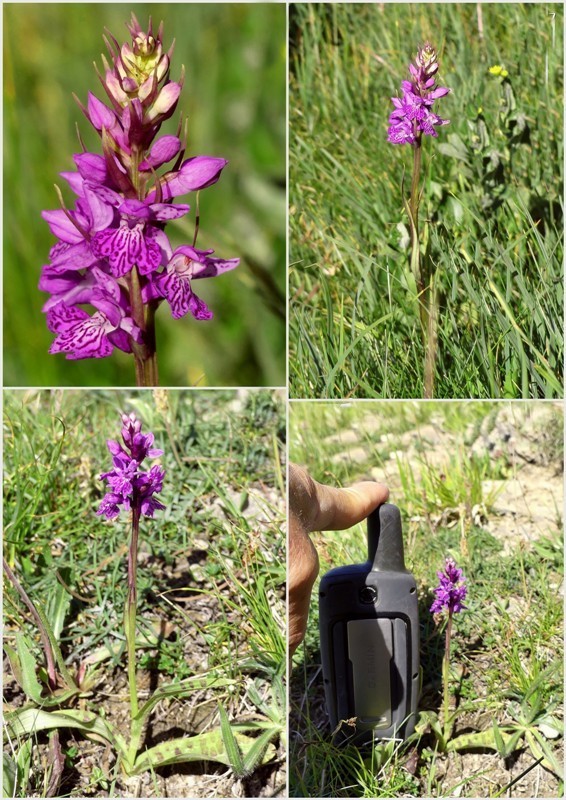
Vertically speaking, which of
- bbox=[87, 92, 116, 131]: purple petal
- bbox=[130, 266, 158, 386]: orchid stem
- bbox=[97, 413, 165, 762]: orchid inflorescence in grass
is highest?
bbox=[87, 92, 116, 131]: purple petal

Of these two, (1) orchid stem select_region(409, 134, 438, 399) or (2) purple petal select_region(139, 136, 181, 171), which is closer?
(2) purple petal select_region(139, 136, 181, 171)

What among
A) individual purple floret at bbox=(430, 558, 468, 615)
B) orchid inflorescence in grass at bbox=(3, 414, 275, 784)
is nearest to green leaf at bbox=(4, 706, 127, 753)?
orchid inflorescence in grass at bbox=(3, 414, 275, 784)


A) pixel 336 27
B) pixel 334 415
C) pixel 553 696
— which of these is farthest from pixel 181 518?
pixel 336 27

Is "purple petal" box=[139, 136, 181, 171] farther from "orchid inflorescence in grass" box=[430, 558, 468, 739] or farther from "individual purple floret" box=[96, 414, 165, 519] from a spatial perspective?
"orchid inflorescence in grass" box=[430, 558, 468, 739]

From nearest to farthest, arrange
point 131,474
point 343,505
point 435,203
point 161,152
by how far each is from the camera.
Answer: point 161,152 → point 131,474 → point 343,505 → point 435,203

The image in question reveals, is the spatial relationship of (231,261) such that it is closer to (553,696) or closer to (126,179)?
(126,179)

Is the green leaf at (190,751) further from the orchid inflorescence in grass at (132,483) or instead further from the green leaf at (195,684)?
the orchid inflorescence in grass at (132,483)

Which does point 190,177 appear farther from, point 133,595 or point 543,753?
point 543,753

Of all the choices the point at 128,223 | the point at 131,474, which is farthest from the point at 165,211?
the point at 131,474
